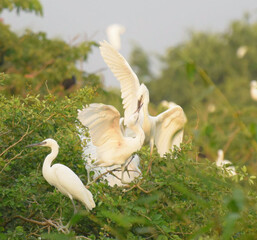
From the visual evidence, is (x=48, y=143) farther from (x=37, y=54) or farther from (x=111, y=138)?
(x=37, y=54)

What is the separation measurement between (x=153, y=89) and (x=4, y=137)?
30.0 meters

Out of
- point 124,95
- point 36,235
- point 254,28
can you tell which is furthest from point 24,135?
point 254,28

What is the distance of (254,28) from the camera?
34.4 m

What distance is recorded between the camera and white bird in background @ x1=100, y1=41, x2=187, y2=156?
4773 mm

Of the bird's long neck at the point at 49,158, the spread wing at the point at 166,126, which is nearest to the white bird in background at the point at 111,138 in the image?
the bird's long neck at the point at 49,158

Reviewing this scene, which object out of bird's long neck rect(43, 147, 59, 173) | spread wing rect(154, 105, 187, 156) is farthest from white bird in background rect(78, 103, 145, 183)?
spread wing rect(154, 105, 187, 156)

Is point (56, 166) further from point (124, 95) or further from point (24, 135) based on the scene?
point (124, 95)

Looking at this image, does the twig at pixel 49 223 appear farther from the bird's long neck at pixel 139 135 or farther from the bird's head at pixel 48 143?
the bird's long neck at pixel 139 135

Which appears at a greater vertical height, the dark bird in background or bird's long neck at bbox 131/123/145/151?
the dark bird in background

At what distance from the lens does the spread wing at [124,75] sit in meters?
4.73

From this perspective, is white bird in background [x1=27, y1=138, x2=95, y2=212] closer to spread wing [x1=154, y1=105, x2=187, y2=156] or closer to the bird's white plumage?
the bird's white plumage

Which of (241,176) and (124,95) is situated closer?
(241,176)

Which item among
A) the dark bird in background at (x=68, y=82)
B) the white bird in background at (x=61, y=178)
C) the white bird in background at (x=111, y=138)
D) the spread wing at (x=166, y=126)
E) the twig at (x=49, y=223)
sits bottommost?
the twig at (x=49, y=223)

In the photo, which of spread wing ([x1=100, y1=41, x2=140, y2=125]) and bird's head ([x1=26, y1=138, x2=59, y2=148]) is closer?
bird's head ([x1=26, y1=138, x2=59, y2=148])
